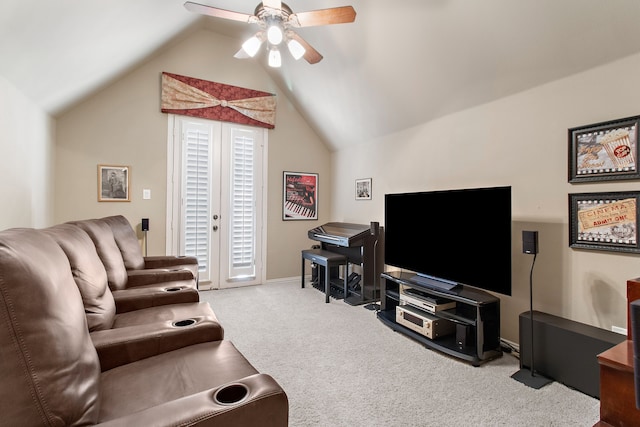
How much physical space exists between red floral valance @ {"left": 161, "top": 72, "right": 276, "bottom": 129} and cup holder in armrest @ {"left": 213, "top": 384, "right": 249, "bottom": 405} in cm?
414

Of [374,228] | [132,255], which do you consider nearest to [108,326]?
[132,255]

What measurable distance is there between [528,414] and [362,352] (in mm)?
1191

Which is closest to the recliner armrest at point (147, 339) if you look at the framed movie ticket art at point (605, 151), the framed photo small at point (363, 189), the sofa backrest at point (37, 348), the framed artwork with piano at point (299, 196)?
the sofa backrest at point (37, 348)

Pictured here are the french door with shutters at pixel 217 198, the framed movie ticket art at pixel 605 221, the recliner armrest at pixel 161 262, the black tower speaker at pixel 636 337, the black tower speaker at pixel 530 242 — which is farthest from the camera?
the french door with shutters at pixel 217 198

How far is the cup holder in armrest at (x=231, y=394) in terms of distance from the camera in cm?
96

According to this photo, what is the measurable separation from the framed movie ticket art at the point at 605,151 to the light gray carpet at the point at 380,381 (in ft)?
4.91

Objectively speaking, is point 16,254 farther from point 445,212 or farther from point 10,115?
point 445,212

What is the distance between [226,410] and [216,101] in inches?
172

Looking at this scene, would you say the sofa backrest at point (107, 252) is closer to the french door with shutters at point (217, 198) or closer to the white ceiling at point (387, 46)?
the white ceiling at point (387, 46)

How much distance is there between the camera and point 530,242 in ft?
7.34

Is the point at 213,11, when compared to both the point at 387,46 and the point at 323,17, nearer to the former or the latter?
the point at 323,17

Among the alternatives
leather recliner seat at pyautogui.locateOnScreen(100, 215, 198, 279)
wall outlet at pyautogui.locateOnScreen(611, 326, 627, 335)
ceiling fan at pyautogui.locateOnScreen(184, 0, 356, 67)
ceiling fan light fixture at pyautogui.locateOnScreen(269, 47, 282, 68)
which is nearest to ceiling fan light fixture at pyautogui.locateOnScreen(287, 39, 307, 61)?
ceiling fan at pyautogui.locateOnScreen(184, 0, 356, 67)

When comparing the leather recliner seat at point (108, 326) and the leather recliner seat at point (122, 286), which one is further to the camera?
the leather recliner seat at point (122, 286)

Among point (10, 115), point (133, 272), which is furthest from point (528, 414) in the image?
point (10, 115)
